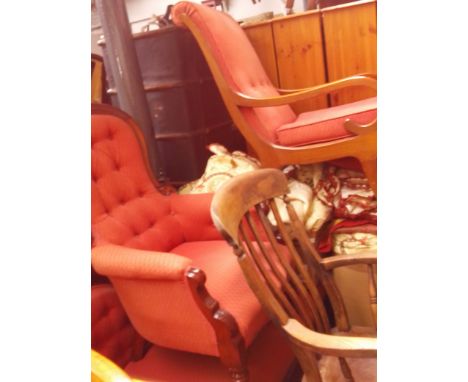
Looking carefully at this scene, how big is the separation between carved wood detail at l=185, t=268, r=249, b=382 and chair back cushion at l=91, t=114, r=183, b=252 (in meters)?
0.45

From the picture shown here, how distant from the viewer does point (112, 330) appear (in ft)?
5.01

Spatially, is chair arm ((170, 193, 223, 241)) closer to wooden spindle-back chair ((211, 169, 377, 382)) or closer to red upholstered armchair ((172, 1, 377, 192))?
red upholstered armchair ((172, 1, 377, 192))

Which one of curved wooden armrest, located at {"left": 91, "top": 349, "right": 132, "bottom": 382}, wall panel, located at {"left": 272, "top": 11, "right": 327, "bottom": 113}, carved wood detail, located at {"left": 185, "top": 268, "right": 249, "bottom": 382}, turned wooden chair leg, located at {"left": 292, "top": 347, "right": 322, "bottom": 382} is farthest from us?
wall panel, located at {"left": 272, "top": 11, "right": 327, "bottom": 113}

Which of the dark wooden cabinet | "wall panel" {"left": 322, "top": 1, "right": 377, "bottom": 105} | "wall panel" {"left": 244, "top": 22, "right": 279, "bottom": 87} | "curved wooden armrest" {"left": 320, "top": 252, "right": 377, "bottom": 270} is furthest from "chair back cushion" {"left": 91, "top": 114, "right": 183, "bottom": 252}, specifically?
"wall panel" {"left": 322, "top": 1, "right": 377, "bottom": 105}

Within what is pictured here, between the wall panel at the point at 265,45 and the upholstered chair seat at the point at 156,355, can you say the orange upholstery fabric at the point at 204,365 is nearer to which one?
the upholstered chair seat at the point at 156,355

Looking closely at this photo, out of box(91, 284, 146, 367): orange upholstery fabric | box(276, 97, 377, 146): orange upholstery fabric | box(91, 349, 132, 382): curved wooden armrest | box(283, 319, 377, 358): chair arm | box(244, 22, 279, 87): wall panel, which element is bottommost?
box(91, 284, 146, 367): orange upholstery fabric

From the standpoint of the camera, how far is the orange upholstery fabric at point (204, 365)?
54.9 inches

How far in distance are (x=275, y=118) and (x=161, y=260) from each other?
994 millimetres

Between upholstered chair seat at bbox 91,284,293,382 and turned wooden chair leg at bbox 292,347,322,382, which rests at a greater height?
turned wooden chair leg at bbox 292,347,322,382

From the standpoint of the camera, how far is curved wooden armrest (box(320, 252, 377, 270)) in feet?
4.08

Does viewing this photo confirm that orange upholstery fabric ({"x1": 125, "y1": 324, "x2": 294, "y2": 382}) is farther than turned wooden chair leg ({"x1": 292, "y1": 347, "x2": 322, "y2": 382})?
Yes

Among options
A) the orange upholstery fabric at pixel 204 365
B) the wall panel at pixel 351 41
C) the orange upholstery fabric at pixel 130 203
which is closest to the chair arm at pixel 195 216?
the orange upholstery fabric at pixel 130 203
